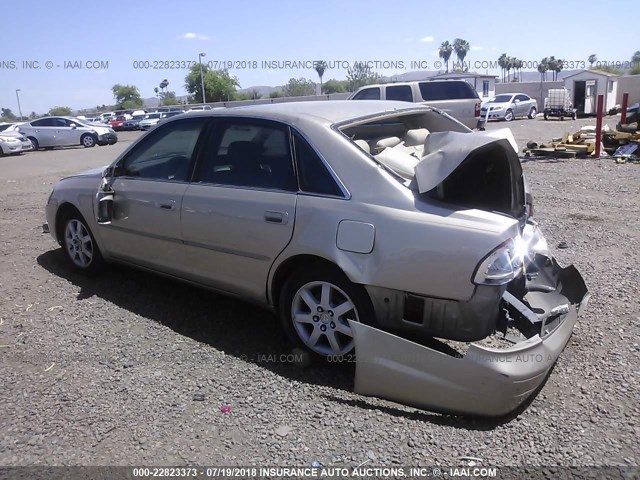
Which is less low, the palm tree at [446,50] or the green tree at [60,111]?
the palm tree at [446,50]

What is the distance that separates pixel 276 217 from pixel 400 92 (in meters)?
14.0

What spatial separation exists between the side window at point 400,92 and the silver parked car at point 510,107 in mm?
15029

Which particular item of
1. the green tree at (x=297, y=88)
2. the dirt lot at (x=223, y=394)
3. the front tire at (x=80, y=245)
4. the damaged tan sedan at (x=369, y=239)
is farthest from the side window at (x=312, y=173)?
the green tree at (x=297, y=88)

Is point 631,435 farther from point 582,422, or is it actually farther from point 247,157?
point 247,157

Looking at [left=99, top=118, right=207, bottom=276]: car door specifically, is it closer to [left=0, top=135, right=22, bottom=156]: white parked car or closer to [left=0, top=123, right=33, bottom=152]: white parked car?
[left=0, top=135, right=22, bottom=156]: white parked car

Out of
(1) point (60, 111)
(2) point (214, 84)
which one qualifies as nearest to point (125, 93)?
(1) point (60, 111)

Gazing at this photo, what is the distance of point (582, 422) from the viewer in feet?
9.78

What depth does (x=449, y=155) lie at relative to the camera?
327 centimetres

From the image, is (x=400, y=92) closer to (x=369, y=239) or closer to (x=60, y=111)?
(x=369, y=239)

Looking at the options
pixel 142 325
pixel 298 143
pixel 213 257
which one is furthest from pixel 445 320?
pixel 142 325

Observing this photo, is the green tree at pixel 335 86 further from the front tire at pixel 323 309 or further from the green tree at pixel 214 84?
the front tire at pixel 323 309

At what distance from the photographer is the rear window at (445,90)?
55.3ft

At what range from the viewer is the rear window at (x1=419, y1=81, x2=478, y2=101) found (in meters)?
16.9

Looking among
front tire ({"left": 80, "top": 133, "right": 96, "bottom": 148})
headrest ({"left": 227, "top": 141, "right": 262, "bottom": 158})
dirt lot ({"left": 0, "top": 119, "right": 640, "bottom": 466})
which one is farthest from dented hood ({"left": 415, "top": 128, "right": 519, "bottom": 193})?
front tire ({"left": 80, "top": 133, "right": 96, "bottom": 148})
